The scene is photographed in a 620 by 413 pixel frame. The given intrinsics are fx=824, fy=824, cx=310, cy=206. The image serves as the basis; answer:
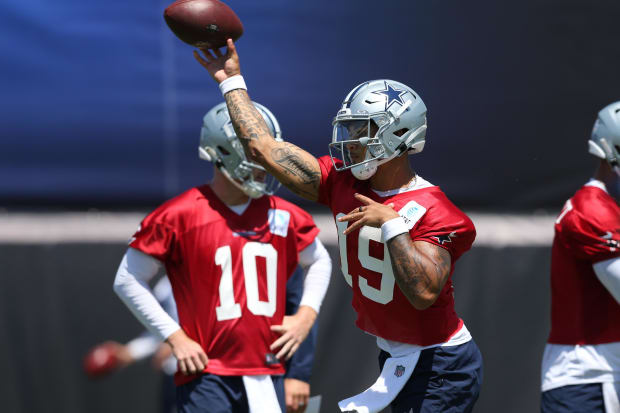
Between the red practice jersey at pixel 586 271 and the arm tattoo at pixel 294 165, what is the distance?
3.52ft

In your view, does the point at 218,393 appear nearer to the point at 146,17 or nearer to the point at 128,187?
the point at 128,187

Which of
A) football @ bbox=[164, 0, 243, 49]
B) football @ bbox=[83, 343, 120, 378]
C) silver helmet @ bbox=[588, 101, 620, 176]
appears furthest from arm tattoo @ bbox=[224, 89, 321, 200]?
football @ bbox=[83, 343, 120, 378]

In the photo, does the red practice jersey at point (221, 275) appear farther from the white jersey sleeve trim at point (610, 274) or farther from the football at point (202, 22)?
the white jersey sleeve trim at point (610, 274)

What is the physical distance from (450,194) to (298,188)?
180 cm

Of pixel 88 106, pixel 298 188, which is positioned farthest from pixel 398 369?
pixel 88 106

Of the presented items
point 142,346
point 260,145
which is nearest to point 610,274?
point 260,145

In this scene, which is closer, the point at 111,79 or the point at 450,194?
the point at 111,79

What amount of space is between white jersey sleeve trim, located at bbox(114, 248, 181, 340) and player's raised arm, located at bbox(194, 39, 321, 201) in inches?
29.5

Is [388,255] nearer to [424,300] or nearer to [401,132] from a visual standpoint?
[424,300]

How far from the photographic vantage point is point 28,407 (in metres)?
3.64

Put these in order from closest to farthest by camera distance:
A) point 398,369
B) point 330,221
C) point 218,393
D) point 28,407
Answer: point 398,369, point 218,393, point 28,407, point 330,221

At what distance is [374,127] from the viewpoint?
2.46 metres

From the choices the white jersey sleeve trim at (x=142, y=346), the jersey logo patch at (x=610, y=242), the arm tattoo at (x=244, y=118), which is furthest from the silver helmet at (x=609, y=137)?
the white jersey sleeve trim at (x=142, y=346)

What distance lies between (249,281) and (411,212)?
83 centimetres
